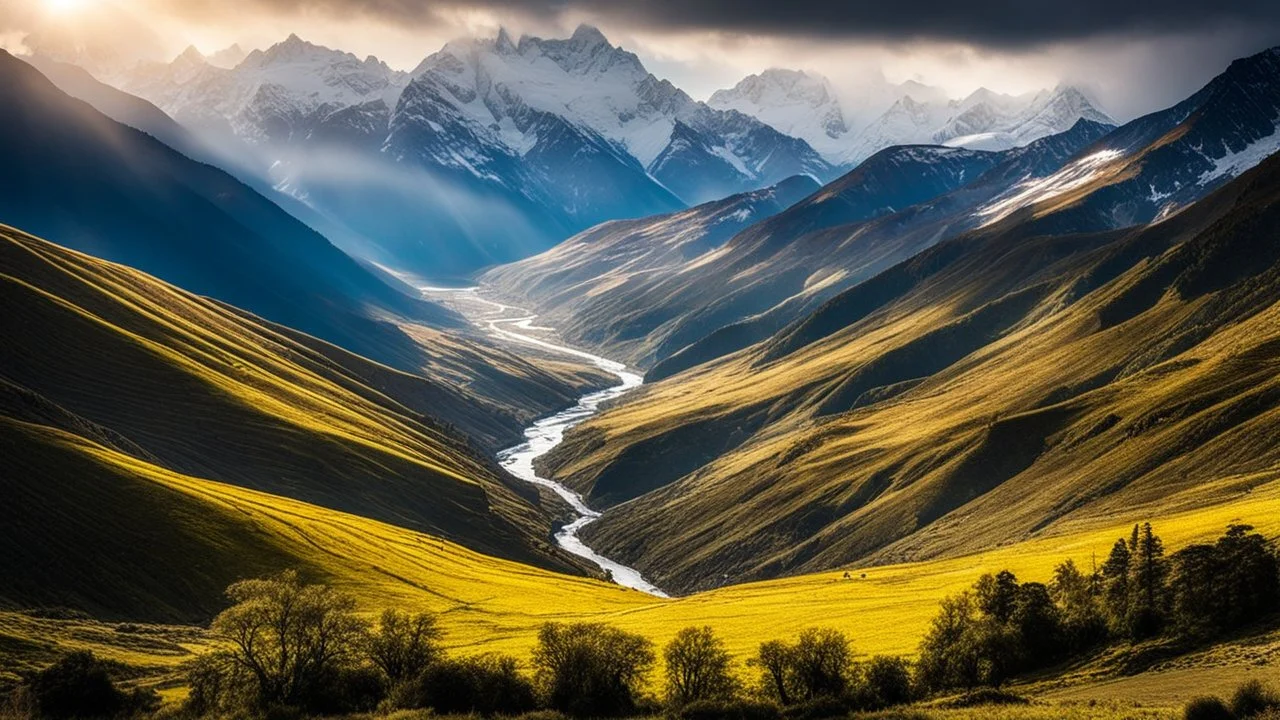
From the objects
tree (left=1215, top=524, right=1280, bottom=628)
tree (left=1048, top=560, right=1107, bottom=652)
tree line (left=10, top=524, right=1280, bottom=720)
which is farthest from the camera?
tree (left=1048, top=560, right=1107, bottom=652)

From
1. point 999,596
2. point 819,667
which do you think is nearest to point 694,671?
point 819,667

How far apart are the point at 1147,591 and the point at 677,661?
136 ft

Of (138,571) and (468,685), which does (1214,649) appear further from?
(138,571)

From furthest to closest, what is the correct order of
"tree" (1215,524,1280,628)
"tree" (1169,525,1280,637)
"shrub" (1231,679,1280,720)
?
"tree" (1169,525,1280,637)
"tree" (1215,524,1280,628)
"shrub" (1231,679,1280,720)

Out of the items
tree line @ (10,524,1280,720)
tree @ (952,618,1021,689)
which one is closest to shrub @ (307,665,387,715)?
tree line @ (10,524,1280,720)

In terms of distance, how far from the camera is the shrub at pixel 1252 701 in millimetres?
65688

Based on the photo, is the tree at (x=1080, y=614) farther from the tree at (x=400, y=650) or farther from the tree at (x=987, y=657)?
the tree at (x=400, y=650)

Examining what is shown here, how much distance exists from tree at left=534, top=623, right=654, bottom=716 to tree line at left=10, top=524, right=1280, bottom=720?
5.0 inches

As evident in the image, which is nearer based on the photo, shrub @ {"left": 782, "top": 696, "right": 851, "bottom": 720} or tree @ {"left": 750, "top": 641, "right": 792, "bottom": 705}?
shrub @ {"left": 782, "top": 696, "right": 851, "bottom": 720}

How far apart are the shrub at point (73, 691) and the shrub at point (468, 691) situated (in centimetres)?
2333

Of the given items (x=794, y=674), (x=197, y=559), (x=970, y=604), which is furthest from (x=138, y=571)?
(x=970, y=604)

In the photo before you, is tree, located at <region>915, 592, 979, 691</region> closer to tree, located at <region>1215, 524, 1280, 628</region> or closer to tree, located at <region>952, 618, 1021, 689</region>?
tree, located at <region>952, 618, 1021, 689</region>

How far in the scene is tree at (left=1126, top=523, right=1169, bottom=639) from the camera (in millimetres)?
88000

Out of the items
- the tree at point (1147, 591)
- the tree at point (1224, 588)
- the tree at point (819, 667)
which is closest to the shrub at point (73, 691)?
the tree at point (819, 667)
